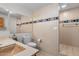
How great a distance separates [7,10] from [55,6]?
78cm

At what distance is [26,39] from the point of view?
4.36 ft

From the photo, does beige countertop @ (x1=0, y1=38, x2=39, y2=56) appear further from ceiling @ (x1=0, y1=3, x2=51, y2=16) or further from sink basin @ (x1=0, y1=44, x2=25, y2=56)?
ceiling @ (x1=0, y1=3, x2=51, y2=16)

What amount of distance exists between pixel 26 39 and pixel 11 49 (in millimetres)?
283

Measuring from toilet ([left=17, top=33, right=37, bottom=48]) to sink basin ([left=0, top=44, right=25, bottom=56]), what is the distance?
0.36 ft

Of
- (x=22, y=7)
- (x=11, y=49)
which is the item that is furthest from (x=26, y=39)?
(x=22, y=7)

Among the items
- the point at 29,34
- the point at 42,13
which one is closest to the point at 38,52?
the point at 29,34

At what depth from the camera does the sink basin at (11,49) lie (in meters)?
1.16

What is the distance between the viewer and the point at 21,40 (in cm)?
131

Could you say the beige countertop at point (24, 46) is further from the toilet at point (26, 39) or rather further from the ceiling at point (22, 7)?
the ceiling at point (22, 7)

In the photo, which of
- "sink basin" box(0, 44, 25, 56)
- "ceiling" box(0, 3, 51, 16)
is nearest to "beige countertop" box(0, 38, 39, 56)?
"sink basin" box(0, 44, 25, 56)

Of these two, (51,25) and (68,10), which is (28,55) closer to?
(51,25)

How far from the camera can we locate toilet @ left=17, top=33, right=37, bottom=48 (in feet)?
4.28

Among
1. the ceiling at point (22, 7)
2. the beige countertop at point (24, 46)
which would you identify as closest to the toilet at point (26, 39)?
Result: the beige countertop at point (24, 46)

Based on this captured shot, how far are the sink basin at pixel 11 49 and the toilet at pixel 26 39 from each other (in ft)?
0.36
